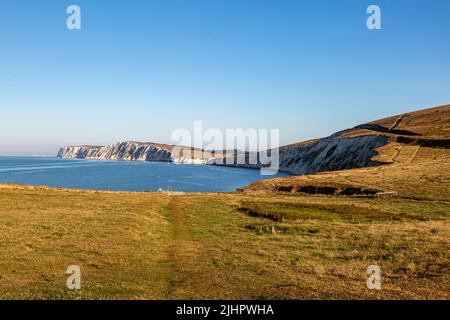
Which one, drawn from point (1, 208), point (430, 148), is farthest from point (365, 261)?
point (430, 148)

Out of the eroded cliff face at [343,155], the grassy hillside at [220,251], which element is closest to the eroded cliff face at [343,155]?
the eroded cliff face at [343,155]

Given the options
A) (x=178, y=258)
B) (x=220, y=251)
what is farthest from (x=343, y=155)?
(x=178, y=258)

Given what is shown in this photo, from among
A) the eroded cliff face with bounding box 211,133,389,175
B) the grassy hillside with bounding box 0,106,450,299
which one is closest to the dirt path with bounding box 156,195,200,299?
the grassy hillside with bounding box 0,106,450,299

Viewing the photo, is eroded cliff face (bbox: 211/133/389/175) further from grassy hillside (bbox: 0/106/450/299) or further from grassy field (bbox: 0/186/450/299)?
grassy field (bbox: 0/186/450/299)

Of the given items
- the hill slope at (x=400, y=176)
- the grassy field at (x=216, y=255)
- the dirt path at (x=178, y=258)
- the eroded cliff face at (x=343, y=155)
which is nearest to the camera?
the grassy field at (x=216, y=255)

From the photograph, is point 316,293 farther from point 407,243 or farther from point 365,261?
point 407,243

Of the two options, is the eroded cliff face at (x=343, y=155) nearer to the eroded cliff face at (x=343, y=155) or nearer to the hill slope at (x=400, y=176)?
the eroded cliff face at (x=343, y=155)

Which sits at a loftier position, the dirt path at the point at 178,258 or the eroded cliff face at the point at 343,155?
the eroded cliff face at the point at 343,155

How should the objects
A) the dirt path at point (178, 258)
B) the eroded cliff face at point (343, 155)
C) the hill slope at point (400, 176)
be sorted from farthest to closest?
the eroded cliff face at point (343, 155) < the hill slope at point (400, 176) < the dirt path at point (178, 258)
